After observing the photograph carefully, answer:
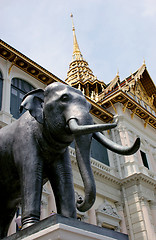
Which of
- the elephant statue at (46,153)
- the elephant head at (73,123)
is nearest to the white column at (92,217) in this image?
the elephant statue at (46,153)

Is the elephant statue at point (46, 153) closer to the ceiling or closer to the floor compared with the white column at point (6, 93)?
closer to the floor

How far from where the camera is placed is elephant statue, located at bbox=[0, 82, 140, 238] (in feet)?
8.80

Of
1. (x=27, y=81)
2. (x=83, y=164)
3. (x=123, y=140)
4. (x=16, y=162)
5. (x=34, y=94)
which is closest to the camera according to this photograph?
(x=83, y=164)

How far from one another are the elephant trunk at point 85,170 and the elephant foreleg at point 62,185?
19cm

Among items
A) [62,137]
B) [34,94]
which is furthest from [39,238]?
[34,94]

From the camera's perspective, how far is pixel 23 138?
2951mm

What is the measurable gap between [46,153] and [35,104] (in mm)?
550

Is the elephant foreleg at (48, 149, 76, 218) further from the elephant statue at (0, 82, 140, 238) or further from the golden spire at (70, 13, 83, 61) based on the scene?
the golden spire at (70, 13, 83, 61)

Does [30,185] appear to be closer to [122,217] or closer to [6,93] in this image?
[6,93]

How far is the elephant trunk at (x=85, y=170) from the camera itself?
2.60 meters

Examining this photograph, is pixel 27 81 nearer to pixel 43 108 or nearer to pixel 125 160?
pixel 125 160

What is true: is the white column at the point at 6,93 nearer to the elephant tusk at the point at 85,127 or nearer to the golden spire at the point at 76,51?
the elephant tusk at the point at 85,127

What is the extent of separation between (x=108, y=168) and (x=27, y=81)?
6.26 meters

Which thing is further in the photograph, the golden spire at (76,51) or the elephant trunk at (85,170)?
the golden spire at (76,51)
